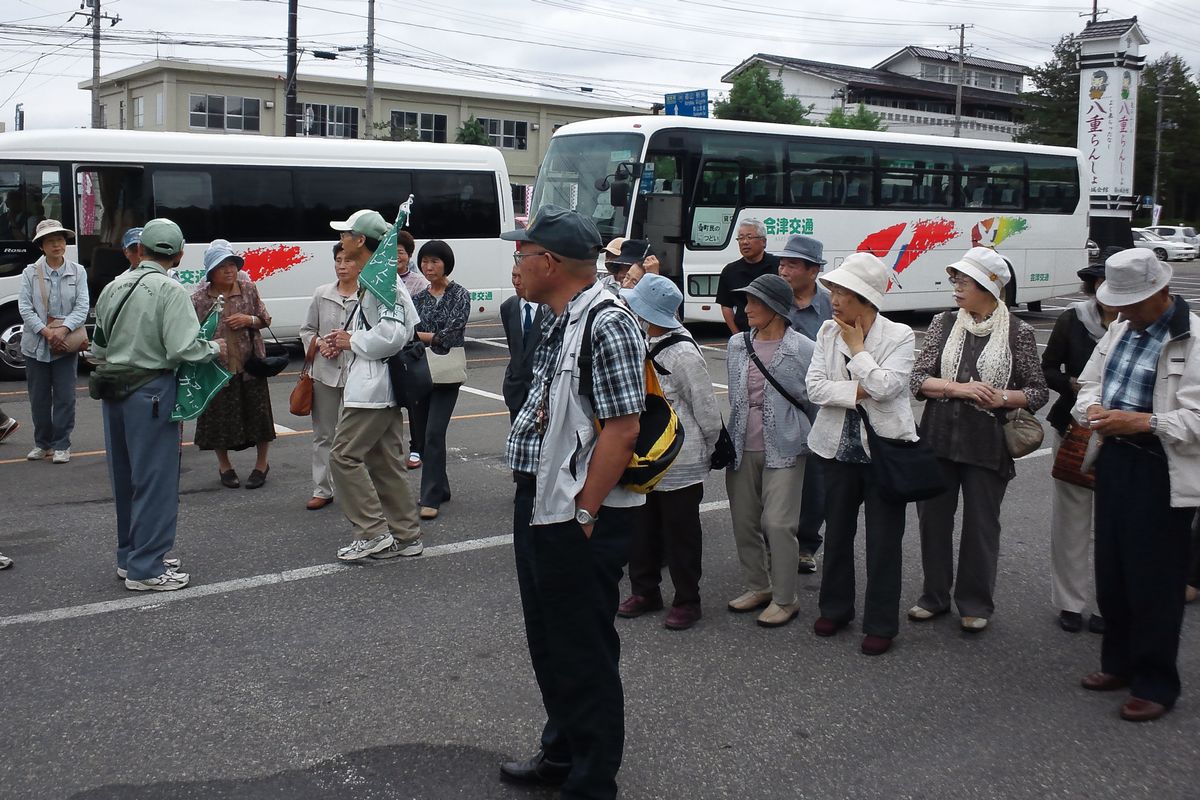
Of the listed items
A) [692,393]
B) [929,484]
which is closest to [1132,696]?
[929,484]

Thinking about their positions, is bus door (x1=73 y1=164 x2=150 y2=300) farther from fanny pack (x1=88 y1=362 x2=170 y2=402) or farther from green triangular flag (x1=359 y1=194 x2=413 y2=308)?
green triangular flag (x1=359 y1=194 x2=413 y2=308)

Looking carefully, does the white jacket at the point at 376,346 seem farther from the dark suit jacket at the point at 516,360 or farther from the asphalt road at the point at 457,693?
the asphalt road at the point at 457,693

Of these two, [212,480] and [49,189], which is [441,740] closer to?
[212,480]

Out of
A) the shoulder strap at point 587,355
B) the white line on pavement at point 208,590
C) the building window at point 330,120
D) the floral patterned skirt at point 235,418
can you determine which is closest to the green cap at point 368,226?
the white line on pavement at point 208,590

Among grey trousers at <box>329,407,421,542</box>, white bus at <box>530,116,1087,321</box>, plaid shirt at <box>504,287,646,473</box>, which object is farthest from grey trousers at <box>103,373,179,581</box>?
white bus at <box>530,116,1087,321</box>

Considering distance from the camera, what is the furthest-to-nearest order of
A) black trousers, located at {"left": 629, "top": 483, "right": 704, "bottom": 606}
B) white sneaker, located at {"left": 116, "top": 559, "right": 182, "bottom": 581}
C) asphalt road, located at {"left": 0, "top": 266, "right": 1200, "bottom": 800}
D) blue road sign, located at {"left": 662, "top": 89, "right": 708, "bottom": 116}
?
1. blue road sign, located at {"left": 662, "top": 89, "right": 708, "bottom": 116}
2. white sneaker, located at {"left": 116, "top": 559, "right": 182, "bottom": 581}
3. black trousers, located at {"left": 629, "top": 483, "right": 704, "bottom": 606}
4. asphalt road, located at {"left": 0, "top": 266, "right": 1200, "bottom": 800}

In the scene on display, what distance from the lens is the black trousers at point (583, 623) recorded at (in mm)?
3375

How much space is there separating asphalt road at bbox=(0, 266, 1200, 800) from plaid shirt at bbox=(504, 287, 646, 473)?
1166 millimetres

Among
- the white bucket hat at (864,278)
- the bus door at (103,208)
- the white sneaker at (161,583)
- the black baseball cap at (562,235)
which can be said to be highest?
the bus door at (103,208)

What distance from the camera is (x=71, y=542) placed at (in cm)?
662

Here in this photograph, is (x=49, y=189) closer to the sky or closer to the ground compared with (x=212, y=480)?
closer to the sky

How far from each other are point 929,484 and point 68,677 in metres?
3.53

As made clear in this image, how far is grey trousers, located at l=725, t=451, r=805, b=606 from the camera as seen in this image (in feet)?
17.6

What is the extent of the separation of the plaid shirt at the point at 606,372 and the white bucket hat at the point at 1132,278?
194 centimetres
